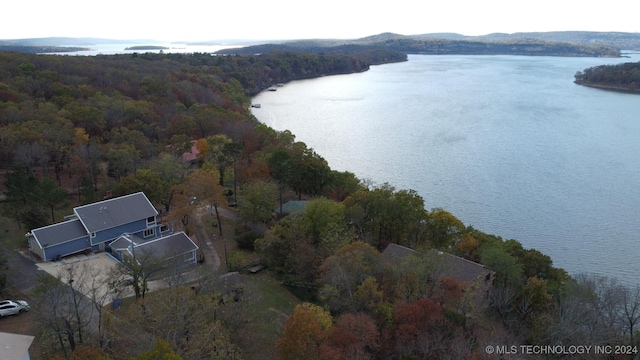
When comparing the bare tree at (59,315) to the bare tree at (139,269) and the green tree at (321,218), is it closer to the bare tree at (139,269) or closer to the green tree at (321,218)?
the bare tree at (139,269)

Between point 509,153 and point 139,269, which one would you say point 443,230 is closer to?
point 139,269

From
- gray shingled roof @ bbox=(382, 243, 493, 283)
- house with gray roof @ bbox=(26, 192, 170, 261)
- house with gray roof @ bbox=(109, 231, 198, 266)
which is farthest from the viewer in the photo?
house with gray roof @ bbox=(26, 192, 170, 261)

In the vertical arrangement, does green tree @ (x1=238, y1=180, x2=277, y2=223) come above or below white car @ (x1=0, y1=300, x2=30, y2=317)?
above

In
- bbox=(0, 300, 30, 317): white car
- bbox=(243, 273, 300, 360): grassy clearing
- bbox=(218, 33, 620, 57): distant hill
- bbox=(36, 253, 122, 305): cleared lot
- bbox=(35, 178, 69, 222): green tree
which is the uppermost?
bbox=(218, 33, 620, 57): distant hill

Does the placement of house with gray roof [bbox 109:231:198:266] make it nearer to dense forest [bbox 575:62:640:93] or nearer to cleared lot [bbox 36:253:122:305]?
cleared lot [bbox 36:253:122:305]

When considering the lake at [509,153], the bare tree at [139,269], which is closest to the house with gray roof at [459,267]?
the lake at [509,153]

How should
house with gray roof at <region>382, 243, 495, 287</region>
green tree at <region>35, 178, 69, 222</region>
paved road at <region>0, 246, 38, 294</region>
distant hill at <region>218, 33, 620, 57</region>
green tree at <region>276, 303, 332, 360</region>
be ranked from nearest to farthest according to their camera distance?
green tree at <region>276, 303, 332, 360</region>
paved road at <region>0, 246, 38, 294</region>
house with gray roof at <region>382, 243, 495, 287</region>
green tree at <region>35, 178, 69, 222</region>
distant hill at <region>218, 33, 620, 57</region>

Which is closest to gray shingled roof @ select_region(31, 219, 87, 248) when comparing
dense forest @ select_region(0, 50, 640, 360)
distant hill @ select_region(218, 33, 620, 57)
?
dense forest @ select_region(0, 50, 640, 360)
